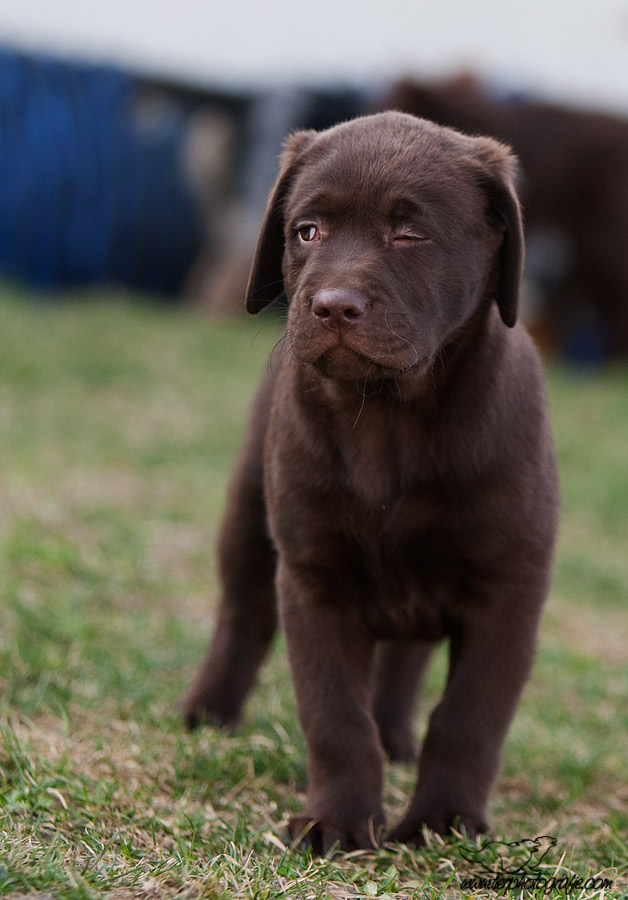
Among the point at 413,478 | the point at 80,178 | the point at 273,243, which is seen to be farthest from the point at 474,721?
the point at 80,178

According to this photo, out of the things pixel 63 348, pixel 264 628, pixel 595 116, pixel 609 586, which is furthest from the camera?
pixel 595 116

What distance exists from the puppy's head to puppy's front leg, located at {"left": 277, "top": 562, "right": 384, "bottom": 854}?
0.57m

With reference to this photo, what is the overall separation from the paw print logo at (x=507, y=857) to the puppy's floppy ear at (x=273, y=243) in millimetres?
1425

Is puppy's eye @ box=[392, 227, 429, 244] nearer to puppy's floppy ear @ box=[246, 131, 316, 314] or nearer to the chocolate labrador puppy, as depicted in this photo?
the chocolate labrador puppy

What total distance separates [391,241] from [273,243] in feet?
1.75

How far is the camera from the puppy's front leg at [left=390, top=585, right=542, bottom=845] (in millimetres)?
2773

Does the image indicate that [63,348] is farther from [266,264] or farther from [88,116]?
[266,264]

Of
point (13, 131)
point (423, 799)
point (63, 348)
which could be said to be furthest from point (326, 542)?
point (13, 131)

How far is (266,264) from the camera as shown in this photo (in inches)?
125

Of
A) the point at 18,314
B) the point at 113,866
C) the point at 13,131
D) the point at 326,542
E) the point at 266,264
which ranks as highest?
the point at 266,264

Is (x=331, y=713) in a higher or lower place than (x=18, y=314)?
higher

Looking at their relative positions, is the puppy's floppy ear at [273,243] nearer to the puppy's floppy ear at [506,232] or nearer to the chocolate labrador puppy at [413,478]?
the chocolate labrador puppy at [413,478]

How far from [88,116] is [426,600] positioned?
35.6 feet

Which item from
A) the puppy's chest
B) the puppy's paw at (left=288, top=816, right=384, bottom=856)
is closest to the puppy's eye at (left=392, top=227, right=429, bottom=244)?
the puppy's chest
